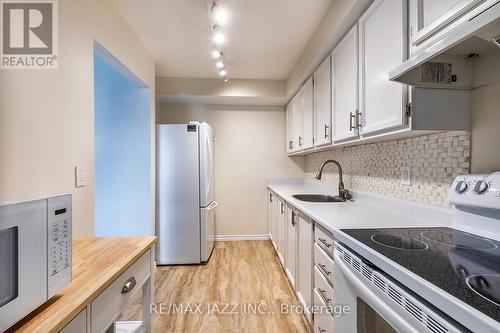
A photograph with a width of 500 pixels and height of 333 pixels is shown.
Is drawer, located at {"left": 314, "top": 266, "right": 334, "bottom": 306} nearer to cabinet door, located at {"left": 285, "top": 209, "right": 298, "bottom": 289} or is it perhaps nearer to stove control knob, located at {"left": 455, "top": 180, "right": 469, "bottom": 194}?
cabinet door, located at {"left": 285, "top": 209, "right": 298, "bottom": 289}

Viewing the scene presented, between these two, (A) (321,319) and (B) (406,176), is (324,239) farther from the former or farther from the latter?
(B) (406,176)

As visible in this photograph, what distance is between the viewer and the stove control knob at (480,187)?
0.90m

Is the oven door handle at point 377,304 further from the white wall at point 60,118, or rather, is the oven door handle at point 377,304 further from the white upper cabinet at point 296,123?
the white upper cabinet at point 296,123

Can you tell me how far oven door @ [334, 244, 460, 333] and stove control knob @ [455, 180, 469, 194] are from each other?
0.57 meters

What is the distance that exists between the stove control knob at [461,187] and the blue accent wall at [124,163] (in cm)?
258

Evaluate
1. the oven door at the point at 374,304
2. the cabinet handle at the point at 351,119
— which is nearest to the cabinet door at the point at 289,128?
the cabinet handle at the point at 351,119

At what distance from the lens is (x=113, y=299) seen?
2.72ft

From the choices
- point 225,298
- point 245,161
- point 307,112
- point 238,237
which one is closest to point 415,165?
point 307,112

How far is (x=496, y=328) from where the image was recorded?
41 centimetres

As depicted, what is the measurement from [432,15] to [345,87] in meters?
0.71

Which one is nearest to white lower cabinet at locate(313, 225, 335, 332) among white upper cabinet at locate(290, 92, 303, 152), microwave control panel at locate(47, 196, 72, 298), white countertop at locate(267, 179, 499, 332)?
white countertop at locate(267, 179, 499, 332)

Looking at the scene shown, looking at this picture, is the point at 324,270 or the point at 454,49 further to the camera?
the point at 324,270

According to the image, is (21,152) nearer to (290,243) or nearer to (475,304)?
(475,304)

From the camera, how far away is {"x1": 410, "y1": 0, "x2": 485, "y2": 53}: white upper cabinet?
732mm
